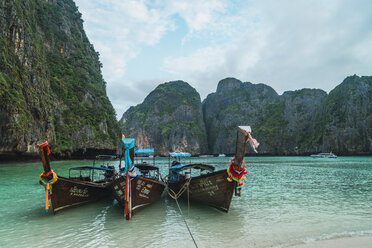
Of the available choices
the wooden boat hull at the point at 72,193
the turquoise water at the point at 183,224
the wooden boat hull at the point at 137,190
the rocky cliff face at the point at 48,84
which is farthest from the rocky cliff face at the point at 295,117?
the wooden boat hull at the point at 72,193

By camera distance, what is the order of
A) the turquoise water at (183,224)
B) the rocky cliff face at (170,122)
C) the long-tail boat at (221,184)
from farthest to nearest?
the rocky cliff face at (170,122) < the long-tail boat at (221,184) < the turquoise water at (183,224)

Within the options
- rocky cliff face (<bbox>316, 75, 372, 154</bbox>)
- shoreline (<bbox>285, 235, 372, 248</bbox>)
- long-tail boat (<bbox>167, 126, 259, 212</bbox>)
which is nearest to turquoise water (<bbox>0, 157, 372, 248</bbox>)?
shoreline (<bbox>285, 235, 372, 248</bbox>)

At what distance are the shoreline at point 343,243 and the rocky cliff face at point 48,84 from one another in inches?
1114

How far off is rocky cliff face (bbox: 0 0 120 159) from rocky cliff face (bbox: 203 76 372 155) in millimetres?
84784

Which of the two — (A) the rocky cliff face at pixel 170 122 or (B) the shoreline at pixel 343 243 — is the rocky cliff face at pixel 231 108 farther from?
(B) the shoreline at pixel 343 243

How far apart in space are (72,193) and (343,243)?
10.3 m

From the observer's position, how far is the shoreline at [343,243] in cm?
546

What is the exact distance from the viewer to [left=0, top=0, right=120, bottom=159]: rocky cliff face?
24.0 m

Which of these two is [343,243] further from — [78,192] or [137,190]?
[78,192]

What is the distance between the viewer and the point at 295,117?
113 meters

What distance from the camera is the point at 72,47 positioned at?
190ft

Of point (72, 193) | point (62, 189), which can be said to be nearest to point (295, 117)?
point (72, 193)

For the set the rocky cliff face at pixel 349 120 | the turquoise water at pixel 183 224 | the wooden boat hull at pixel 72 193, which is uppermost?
the rocky cliff face at pixel 349 120

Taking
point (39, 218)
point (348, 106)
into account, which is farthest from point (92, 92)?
point (348, 106)
